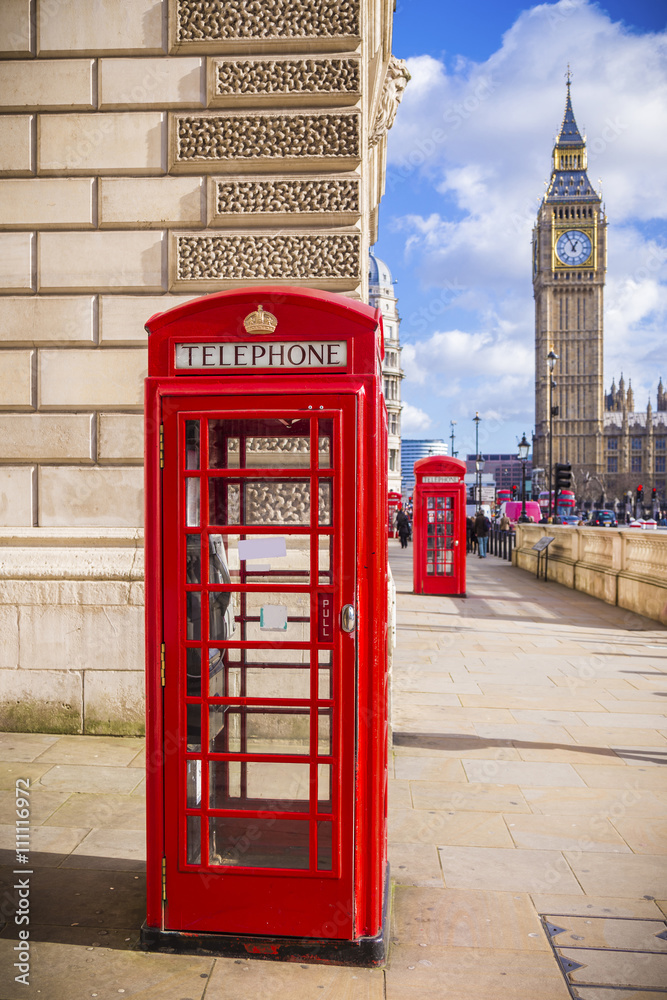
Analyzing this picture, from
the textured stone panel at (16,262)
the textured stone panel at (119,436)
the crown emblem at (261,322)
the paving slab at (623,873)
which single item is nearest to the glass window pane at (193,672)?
the crown emblem at (261,322)

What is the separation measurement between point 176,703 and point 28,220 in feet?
15.2

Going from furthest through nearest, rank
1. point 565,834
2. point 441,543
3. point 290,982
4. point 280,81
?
point 441,543 → point 280,81 → point 565,834 → point 290,982

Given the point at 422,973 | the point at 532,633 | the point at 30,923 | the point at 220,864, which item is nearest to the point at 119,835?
the point at 30,923

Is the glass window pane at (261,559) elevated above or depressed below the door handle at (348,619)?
above

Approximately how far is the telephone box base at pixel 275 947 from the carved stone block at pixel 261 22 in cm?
589

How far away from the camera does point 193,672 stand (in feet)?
9.92

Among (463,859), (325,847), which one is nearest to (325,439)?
(325,847)

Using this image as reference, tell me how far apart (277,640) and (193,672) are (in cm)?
34

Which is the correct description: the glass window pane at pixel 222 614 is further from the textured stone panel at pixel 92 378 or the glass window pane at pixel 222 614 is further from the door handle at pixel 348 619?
the textured stone panel at pixel 92 378

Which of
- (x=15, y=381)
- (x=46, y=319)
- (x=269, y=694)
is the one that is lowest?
(x=269, y=694)

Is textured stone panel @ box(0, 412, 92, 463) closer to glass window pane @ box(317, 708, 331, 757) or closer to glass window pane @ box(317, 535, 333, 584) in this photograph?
glass window pane @ box(317, 535, 333, 584)

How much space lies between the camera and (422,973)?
293 centimetres

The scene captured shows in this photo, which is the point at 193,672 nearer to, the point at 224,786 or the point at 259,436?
the point at 224,786

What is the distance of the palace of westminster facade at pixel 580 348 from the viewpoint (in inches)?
4727
